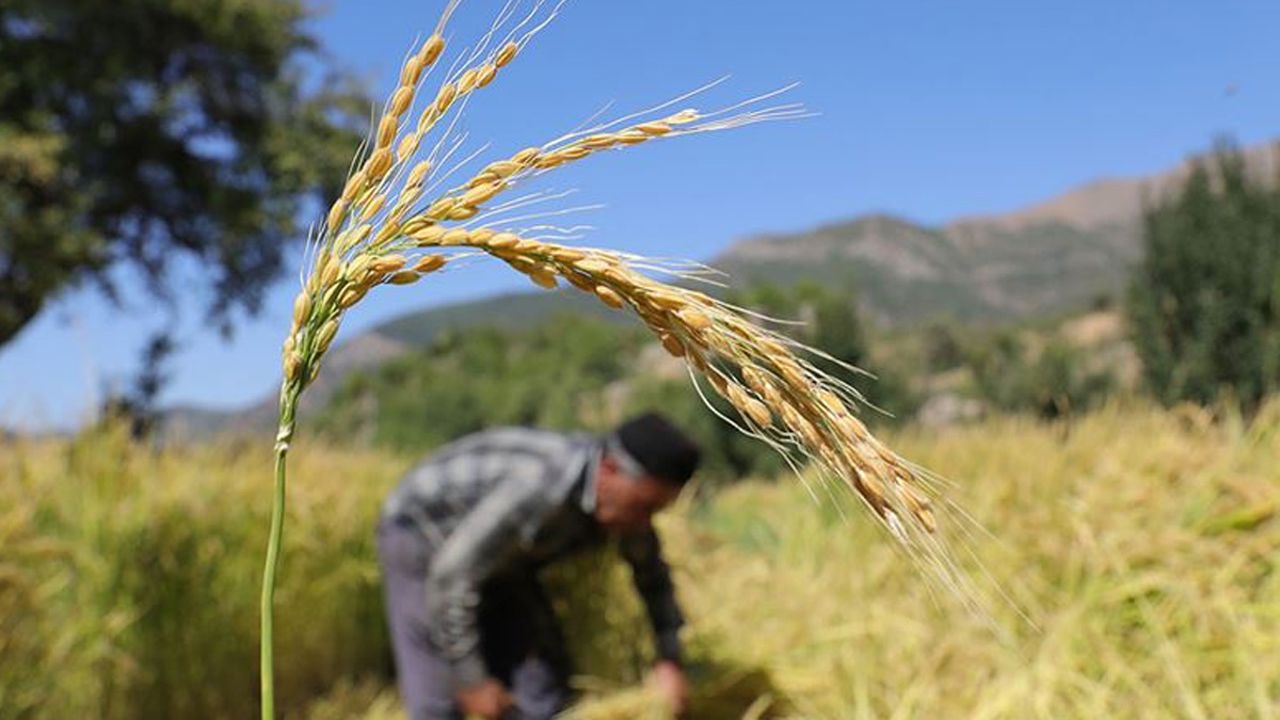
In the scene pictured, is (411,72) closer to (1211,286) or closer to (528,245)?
(528,245)

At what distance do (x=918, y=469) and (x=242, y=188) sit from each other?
1606 centimetres

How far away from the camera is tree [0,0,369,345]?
13.2 m

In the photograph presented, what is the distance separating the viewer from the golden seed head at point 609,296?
77 centimetres

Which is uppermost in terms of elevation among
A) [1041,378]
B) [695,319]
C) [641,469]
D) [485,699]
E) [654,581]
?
[695,319]

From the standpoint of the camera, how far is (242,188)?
1544 cm

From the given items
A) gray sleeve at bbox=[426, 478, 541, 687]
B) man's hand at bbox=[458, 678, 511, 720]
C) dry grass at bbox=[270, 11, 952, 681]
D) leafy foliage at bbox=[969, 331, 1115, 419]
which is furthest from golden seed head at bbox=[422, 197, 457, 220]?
leafy foliage at bbox=[969, 331, 1115, 419]

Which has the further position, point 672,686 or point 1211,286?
point 1211,286

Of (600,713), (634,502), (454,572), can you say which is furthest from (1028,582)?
(454,572)

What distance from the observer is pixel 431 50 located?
0.81m

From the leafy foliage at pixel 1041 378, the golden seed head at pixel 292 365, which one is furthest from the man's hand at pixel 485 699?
the leafy foliage at pixel 1041 378

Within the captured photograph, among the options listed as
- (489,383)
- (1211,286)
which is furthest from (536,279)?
(489,383)

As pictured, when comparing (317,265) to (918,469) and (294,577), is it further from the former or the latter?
(294,577)

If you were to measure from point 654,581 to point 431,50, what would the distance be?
9.66ft

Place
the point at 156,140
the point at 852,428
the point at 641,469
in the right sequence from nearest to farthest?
the point at 852,428 → the point at 641,469 → the point at 156,140
